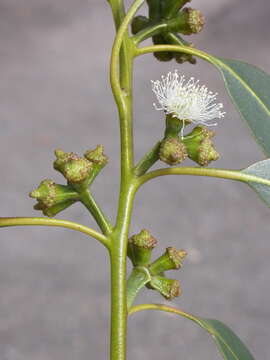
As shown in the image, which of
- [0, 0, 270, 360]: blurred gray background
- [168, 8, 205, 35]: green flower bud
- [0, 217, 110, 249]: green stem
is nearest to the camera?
[0, 217, 110, 249]: green stem

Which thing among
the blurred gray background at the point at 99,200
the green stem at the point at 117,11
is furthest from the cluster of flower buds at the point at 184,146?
the blurred gray background at the point at 99,200

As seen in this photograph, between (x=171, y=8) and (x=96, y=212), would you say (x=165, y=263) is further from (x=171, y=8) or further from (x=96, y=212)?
(x=171, y=8)

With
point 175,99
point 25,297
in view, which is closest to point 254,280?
point 25,297

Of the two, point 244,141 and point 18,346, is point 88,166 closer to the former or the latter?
point 18,346

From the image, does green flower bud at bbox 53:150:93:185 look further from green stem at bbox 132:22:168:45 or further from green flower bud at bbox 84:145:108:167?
green stem at bbox 132:22:168:45

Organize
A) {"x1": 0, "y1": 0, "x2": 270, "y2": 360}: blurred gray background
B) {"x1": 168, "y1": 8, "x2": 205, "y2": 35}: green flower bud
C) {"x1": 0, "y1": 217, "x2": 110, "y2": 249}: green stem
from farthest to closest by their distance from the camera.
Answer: {"x1": 0, "y1": 0, "x2": 270, "y2": 360}: blurred gray background
{"x1": 168, "y1": 8, "x2": 205, "y2": 35}: green flower bud
{"x1": 0, "y1": 217, "x2": 110, "y2": 249}: green stem

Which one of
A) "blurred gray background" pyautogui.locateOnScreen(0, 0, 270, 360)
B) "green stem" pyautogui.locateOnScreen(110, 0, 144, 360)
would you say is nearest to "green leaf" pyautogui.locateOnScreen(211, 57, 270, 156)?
"green stem" pyautogui.locateOnScreen(110, 0, 144, 360)
